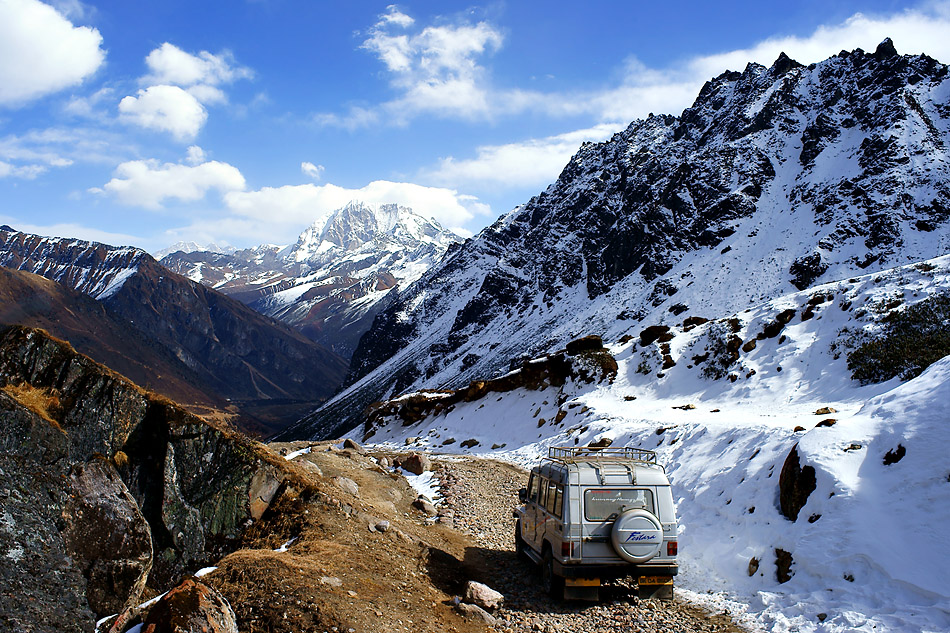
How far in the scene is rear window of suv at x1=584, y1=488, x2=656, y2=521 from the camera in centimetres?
944

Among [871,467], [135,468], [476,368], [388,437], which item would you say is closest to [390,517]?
[135,468]

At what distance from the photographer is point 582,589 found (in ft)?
30.3

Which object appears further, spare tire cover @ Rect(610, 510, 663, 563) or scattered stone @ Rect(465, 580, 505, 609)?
spare tire cover @ Rect(610, 510, 663, 563)

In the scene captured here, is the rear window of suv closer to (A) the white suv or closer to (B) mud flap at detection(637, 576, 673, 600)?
(A) the white suv

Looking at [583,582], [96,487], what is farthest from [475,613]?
[96,487]

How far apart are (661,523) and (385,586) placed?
5022 millimetres

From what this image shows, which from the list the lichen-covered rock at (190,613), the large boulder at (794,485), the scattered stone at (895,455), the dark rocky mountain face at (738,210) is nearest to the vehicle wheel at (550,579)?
the large boulder at (794,485)

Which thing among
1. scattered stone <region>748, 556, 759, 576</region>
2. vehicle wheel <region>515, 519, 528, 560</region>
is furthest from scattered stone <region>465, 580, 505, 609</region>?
scattered stone <region>748, 556, 759, 576</region>

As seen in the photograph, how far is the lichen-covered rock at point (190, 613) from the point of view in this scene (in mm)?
5992

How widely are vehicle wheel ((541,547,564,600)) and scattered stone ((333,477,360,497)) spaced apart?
739 centimetres

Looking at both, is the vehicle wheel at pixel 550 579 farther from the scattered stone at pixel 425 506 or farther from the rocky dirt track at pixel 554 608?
the scattered stone at pixel 425 506

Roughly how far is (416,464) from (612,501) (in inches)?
576

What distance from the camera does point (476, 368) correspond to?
132 meters

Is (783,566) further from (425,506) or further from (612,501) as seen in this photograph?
(425,506)
